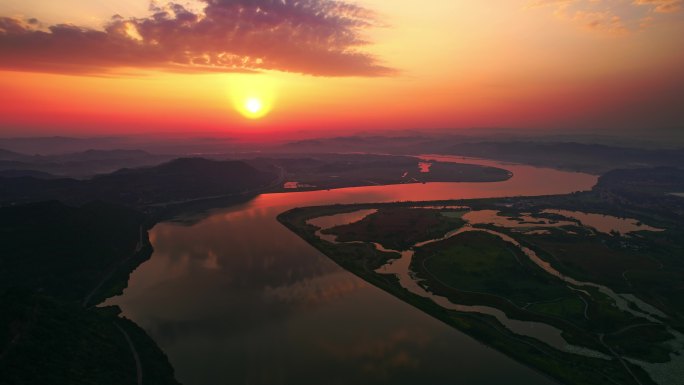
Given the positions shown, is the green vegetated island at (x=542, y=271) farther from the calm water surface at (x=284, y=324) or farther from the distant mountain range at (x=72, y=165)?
the distant mountain range at (x=72, y=165)

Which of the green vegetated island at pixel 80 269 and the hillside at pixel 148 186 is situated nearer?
the green vegetated island at pixel 80 269

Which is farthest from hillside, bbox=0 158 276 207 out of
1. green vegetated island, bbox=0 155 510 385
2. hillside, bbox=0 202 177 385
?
hillside, bbox=0 202 177 385

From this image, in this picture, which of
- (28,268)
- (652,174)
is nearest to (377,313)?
(28,268)

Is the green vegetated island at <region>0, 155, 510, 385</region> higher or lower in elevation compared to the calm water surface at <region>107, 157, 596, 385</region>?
higher

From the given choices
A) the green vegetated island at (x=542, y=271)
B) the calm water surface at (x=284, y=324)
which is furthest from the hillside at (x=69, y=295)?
the green vegetated island at (x=542, y=271)

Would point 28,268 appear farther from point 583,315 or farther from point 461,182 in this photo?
point 461,182

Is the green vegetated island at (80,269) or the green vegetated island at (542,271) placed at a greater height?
the green vegetated island at (80,269)

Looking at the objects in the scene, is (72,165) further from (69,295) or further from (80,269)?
(69,295)

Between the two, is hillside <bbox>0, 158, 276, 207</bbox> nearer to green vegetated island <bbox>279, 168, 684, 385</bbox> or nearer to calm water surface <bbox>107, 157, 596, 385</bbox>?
green vegetated island <bbox>279, 168, 684, 385</bbox>
